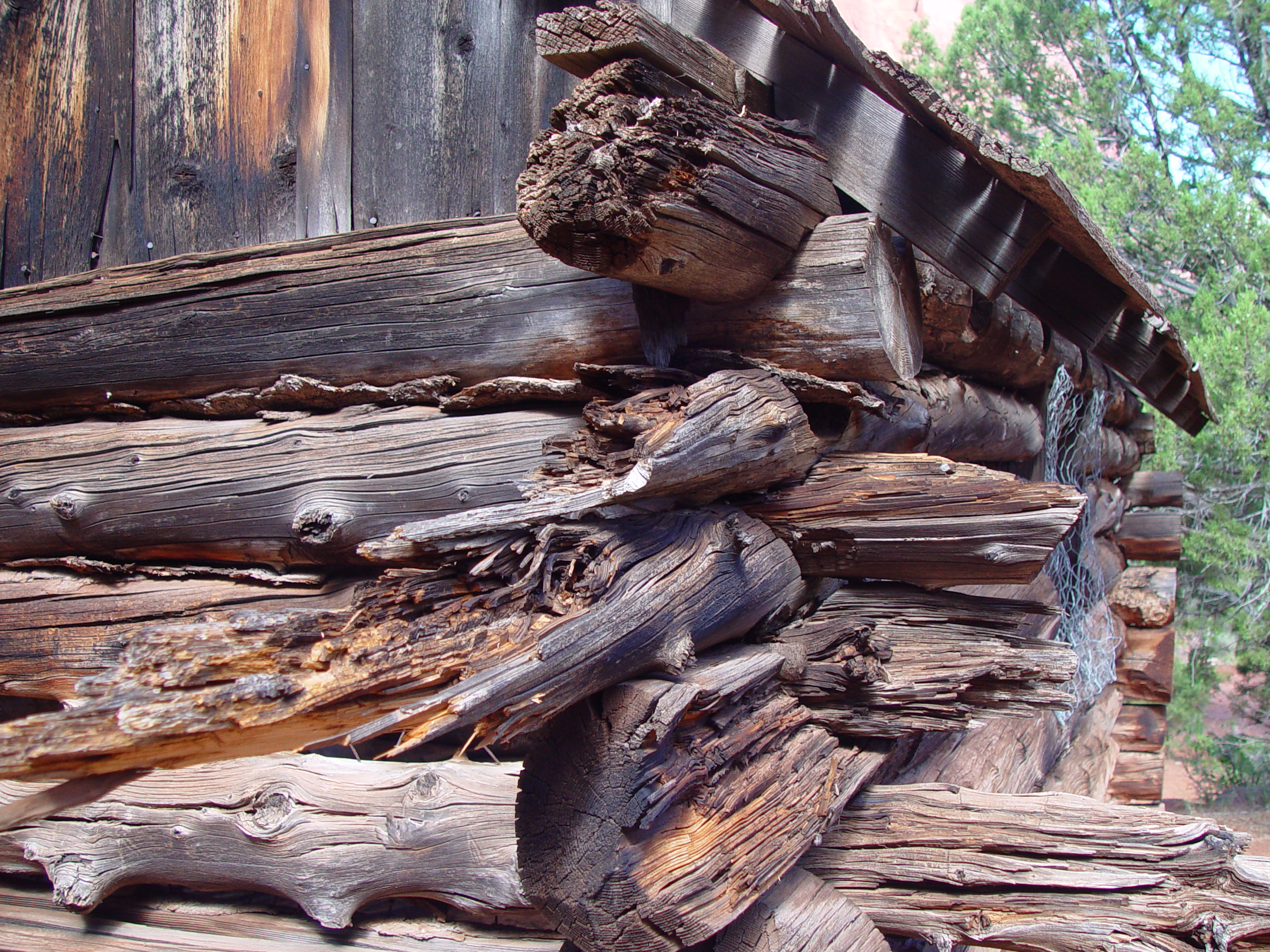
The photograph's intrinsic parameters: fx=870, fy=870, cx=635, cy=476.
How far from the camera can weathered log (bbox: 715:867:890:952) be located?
167 cm

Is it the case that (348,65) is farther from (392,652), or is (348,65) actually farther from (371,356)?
(392,652)

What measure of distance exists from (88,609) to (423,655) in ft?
4.84

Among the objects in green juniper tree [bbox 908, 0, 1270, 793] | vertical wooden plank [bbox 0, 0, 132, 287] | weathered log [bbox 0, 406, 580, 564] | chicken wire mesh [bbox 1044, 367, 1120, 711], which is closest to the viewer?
weathered log [bbox 0, 406, 580, 564]

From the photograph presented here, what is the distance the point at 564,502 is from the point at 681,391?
37 cm

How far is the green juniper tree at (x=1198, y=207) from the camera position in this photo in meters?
8.47

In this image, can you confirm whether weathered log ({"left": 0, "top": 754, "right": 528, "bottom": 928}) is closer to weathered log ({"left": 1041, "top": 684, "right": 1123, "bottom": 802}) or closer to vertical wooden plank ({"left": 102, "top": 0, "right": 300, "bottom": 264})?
vertical wooden plank ({"left": 102, "top": 0, "right": 300, "bottom": 264})

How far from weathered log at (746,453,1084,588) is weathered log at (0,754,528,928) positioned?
909mm

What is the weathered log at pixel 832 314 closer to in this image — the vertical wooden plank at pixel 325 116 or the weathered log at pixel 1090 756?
the vertical wooden plank at pixel 325 116

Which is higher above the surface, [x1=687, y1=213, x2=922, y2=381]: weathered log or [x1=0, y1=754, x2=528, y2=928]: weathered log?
[x1=687, y1=213, x2=922, y2=381]: weathered log

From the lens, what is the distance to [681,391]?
1.69 m

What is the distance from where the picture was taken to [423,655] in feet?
4.31

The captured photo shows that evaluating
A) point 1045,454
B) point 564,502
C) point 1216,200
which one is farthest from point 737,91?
point 1216,200

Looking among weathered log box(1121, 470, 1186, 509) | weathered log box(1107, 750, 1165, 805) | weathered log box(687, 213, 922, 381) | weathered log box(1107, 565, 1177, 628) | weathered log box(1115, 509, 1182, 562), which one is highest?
weathered log box(687, 213, 922, 381)

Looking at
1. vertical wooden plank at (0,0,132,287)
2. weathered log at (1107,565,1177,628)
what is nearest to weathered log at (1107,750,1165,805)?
weathered log at (1107,565,1177,628)
